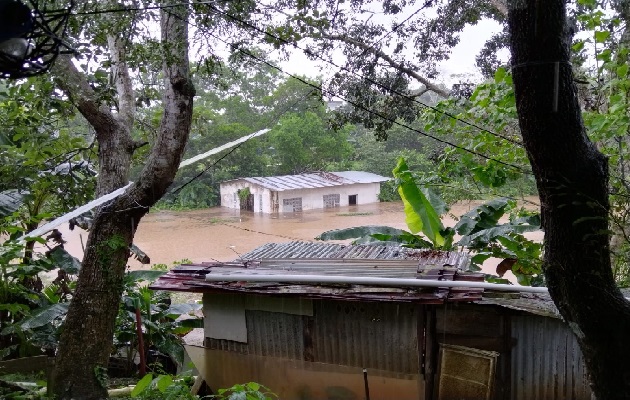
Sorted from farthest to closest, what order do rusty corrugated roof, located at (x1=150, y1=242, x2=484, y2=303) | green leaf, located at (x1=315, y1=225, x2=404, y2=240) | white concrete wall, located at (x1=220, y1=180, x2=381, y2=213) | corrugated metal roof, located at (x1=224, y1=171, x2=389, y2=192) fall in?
white concrete wall, located at (x1=220, y1=180, x2=381, y2=213), corrugated metal roof, located at (x1=224, y1=171, x2=389, y2=192), green leaf, located at (x1=315, y1=225, x2=404, y2=240), rusty corrugated roof, located at (x1=150, y1=242, x2=484, y2=303)

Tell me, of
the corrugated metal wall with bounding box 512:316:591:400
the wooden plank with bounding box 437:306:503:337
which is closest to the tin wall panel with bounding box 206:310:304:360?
the wooden plank with bounding box 437:306:503:337

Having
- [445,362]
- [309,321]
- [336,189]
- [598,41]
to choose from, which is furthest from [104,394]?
[336,189]

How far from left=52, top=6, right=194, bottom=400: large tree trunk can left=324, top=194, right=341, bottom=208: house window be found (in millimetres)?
13611

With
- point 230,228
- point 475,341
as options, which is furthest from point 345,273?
point 230,228

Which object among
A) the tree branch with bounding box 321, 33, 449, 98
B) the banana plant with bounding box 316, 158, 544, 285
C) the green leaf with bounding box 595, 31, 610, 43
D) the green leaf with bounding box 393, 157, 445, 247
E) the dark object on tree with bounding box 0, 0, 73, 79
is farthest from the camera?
the tree branch with bounding box 321, 33, 449, 98

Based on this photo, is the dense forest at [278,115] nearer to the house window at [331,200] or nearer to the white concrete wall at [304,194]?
the white concrete wall at [304,194]

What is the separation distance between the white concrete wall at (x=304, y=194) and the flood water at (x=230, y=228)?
34cm

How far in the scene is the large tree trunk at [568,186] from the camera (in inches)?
75.7

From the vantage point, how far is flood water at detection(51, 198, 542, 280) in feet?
43.7

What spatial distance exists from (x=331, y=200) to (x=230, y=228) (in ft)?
14.4

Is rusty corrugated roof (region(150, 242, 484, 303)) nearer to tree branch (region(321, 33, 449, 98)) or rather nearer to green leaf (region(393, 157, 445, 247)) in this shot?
green leaf (region(393, 157, 445, 247))

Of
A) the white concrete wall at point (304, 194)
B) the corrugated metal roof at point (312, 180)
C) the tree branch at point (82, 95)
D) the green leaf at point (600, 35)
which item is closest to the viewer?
the green leaf at point (600, 35)

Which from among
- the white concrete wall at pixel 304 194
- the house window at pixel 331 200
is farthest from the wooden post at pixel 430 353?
the house window at pixel 331 200

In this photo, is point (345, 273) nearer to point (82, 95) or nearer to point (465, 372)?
point (465, 372)
